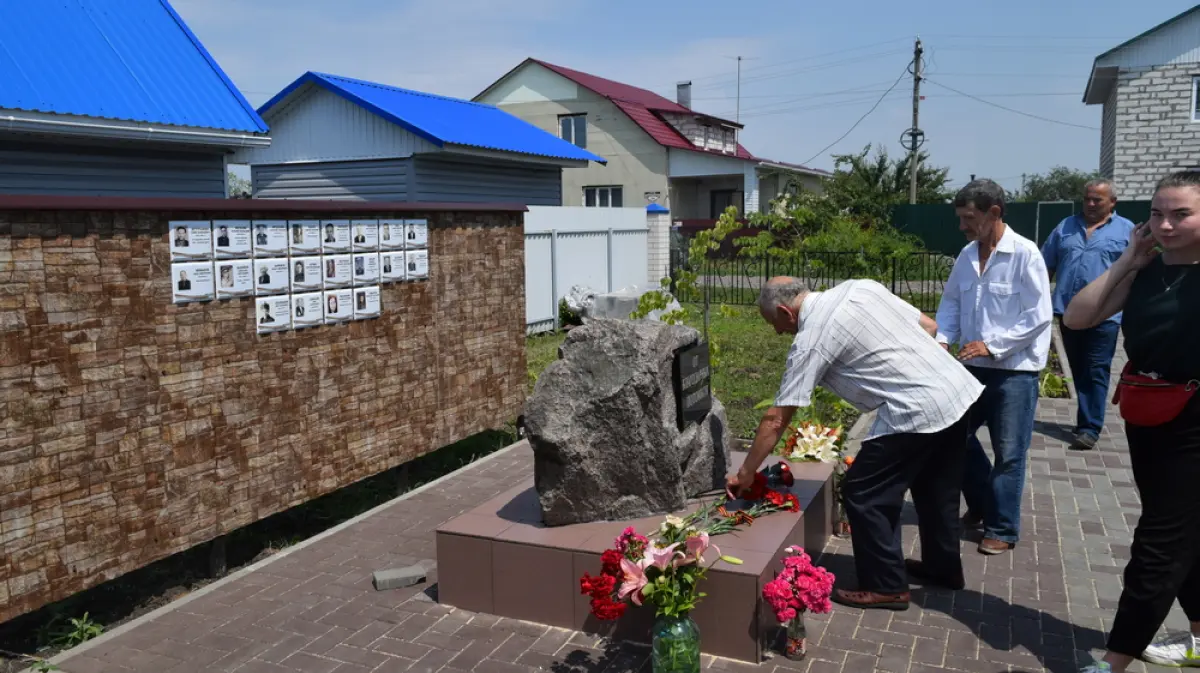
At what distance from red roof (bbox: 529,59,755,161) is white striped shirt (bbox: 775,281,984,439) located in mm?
27906

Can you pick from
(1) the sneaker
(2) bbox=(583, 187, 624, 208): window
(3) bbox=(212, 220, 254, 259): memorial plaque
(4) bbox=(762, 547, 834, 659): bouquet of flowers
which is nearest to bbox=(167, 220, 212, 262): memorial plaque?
(3) bbox=(212, 220, 254, 259): memorial plaque

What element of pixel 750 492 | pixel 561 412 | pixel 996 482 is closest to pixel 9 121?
pixel 561 412

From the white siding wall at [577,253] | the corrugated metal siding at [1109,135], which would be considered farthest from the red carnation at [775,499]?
the corrugated metal siding at [1109,135]

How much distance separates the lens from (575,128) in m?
32.6

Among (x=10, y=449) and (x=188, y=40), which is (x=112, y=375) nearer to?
(x=10, y=449)

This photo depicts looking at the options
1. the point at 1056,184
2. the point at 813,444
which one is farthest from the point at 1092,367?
the point at 1056,184

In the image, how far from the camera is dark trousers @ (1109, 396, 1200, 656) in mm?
3301

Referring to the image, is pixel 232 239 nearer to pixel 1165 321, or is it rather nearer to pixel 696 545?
pixel 696 545

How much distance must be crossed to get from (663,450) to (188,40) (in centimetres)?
862

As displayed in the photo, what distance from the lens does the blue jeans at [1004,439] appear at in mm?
4879

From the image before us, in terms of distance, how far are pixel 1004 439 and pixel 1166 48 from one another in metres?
22.0

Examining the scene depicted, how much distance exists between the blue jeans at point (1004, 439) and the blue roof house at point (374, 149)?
35.1 ft

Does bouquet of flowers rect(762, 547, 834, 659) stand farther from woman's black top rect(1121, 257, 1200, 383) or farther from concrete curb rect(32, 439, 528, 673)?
concrete curb rect(32, 439, 528, 673)

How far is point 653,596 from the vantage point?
3.52 m
